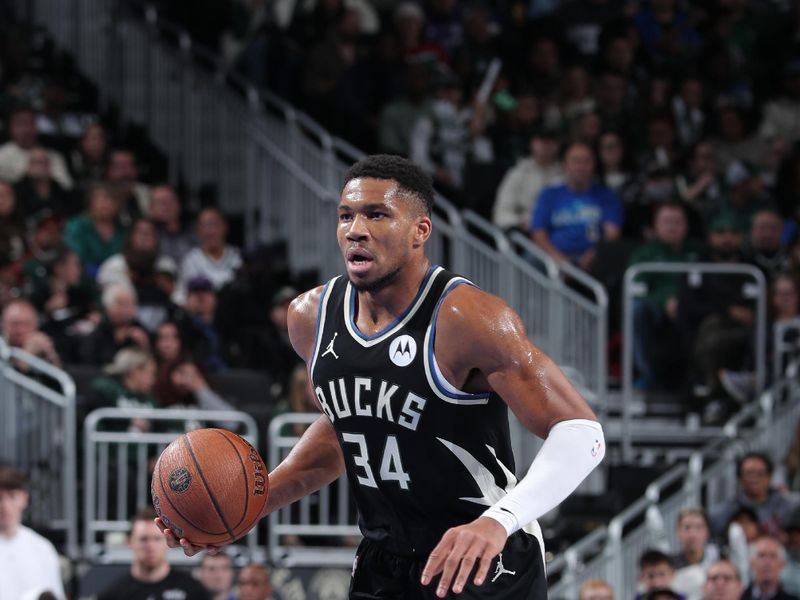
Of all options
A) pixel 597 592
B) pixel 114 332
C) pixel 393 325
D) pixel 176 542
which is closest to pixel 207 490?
pixel 176 542

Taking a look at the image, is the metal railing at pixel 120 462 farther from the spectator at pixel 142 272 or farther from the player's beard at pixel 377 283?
the player's beard at pixel 377 283

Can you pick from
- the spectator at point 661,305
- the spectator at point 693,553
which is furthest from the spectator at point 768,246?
the spectator at point 693,553

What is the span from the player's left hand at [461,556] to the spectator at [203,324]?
7524 millimetres

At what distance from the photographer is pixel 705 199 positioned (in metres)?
14.4

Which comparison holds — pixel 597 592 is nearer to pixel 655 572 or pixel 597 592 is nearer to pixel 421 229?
pixel 655 572

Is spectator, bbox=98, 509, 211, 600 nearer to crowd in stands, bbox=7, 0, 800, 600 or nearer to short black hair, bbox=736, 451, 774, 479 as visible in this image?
crowd in stands, bbox=7, 0, 800, 600

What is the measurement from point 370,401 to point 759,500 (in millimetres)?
6652

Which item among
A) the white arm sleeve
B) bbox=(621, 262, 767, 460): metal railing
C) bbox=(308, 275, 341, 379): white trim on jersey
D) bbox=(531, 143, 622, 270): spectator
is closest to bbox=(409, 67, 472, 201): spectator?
bbox=(531, 143, 622, 270): spectator

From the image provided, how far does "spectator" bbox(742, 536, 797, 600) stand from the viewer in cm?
1035

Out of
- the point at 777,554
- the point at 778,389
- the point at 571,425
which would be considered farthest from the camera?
the point at 778,389

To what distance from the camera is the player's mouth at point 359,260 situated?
530 cm

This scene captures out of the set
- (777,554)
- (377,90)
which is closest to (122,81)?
(377,90)

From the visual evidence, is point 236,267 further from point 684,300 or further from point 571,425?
point 571,425

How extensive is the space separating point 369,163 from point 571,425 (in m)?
1.08
